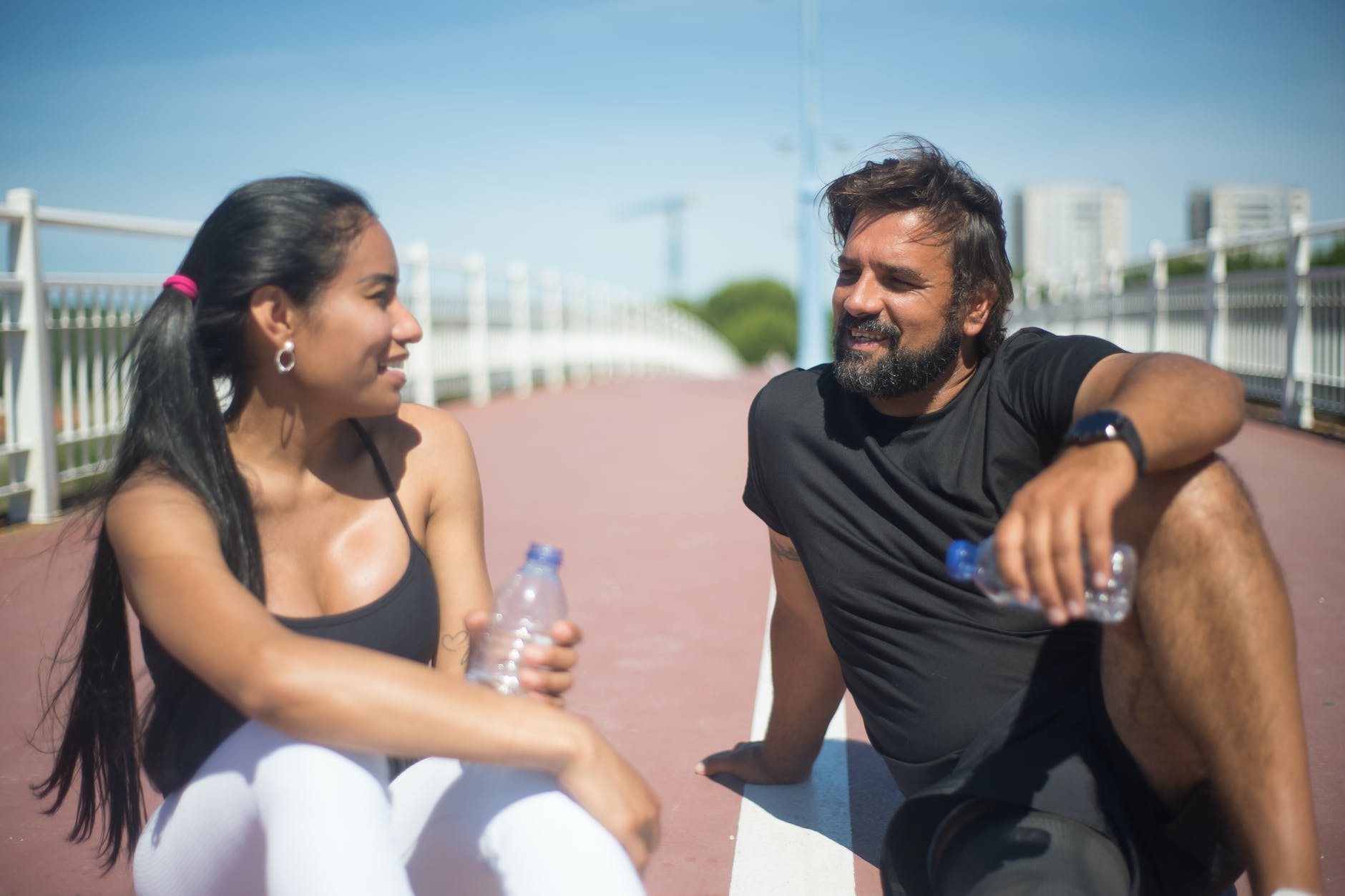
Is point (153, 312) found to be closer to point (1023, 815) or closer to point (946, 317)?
point (946, 317)

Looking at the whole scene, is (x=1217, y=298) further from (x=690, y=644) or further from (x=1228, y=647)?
(x=1228, y=647)

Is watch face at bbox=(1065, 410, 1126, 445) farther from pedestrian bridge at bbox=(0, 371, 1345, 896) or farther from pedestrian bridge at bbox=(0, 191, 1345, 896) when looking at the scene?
pedestrian bridge at bbox=(0, 191, 1345, 896)

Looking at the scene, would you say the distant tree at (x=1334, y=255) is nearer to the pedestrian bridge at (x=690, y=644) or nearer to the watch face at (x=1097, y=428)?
the pedestrian bridge at (x=690, y=644)

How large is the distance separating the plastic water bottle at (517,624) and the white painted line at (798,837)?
0.96 meters

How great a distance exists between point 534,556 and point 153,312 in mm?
887

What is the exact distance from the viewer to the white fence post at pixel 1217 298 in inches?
520

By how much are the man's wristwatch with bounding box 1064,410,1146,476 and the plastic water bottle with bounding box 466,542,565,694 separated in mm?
968

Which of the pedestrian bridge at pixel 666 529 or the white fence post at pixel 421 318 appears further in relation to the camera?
the white fence post at pixel 421 318

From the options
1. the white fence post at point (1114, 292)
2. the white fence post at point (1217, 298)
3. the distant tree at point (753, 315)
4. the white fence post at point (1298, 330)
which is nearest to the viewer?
the white fence post at point (1298, 330)

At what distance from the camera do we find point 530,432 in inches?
525

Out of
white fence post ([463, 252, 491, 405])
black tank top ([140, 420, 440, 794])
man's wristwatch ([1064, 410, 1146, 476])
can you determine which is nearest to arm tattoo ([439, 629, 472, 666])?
black tank top ([140, 420, 440, 794])

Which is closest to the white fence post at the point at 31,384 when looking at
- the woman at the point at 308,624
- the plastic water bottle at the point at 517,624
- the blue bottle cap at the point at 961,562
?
the woman at the point at 308,624

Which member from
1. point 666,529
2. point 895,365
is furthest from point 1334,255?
point 895,365

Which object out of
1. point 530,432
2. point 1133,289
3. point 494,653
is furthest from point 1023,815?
point 1133,289
